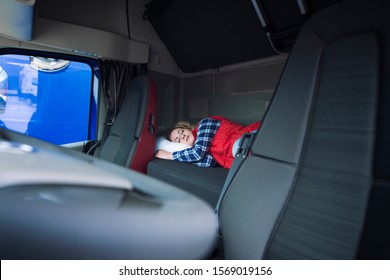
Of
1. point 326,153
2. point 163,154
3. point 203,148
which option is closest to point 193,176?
point 203,148

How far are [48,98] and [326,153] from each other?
2.60m

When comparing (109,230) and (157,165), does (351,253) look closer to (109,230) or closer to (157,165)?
(109,230)

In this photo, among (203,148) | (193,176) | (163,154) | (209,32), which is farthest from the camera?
(209,32)

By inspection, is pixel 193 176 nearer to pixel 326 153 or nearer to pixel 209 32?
pixel 326 153

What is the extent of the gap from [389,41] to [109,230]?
0.75 m

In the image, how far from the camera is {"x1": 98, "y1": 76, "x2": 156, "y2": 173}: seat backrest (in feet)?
7.02

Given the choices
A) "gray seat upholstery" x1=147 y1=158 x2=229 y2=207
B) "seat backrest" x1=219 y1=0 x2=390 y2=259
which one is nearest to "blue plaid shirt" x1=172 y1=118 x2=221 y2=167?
"gray seat upholstery" x1=147 y1=158 x2=229 y2=207

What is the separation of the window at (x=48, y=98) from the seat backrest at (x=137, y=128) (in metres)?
0.72

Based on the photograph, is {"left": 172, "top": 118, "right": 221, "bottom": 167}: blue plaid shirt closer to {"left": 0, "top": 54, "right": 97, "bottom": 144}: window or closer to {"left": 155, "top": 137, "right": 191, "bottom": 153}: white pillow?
{"left": 155, "top": 137, "right": 191, "bottom": 153}: white pillow

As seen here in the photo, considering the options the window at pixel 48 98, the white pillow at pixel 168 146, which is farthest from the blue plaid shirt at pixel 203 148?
the window at pixel 48 98

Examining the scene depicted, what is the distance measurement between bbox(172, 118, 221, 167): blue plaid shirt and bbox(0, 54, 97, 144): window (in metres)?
1.30

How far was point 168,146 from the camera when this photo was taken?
2434mm

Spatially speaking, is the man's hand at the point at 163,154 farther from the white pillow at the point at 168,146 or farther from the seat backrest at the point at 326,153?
the seat backrest at the point at 326,153

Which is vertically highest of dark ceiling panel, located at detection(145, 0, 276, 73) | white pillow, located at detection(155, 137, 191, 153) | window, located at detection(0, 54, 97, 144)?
dark ceiling panel, located at detection(145, 0, 276, 73)
